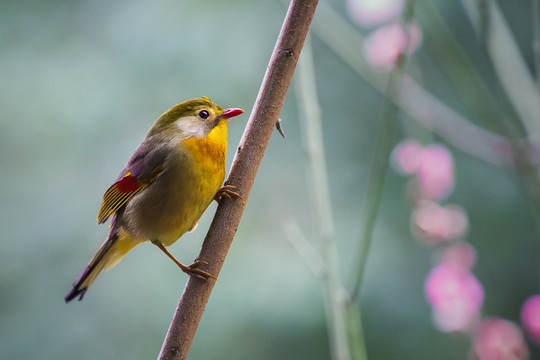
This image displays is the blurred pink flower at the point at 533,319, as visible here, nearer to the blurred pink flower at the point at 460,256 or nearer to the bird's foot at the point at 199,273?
the blurred pink flower at the point at 460,256

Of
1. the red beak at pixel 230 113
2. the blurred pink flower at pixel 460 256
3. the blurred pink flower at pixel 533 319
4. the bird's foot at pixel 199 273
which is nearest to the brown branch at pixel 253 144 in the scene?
the bird's foot at pixel 199 273

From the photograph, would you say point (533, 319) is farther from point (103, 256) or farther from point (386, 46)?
point (103, 256)

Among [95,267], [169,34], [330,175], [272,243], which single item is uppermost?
[169,34]

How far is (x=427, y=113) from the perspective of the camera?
4.21 feet

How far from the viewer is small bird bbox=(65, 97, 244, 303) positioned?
0.72 m

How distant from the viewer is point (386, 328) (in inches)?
59.1

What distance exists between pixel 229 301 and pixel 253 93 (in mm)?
585

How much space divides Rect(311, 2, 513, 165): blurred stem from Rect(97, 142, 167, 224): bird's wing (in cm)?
58

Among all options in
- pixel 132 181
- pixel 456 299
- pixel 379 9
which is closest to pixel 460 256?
pixel 456 299

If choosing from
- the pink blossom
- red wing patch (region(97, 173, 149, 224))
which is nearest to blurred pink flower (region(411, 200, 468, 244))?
the pink blossom

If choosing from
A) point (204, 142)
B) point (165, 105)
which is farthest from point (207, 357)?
point (204, 142)

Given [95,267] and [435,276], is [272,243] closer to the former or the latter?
[435,276]

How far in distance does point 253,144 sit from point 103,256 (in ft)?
0.91

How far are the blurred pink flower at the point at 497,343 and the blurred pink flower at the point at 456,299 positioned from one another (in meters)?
0.03
